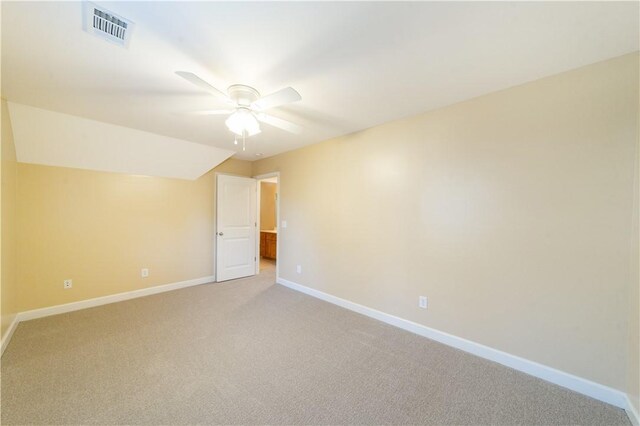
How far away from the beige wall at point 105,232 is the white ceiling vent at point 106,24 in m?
2.62

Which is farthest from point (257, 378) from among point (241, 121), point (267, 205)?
point (267, 205)

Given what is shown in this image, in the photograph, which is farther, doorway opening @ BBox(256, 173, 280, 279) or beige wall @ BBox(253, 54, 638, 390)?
doorway opening @ BBox(256, 173, 280, 279)

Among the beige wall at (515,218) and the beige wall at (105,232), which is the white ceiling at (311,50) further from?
the beige wall at (105,232)

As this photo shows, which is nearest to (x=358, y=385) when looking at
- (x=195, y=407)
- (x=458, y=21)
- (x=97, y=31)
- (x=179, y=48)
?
(x=195, y=407)

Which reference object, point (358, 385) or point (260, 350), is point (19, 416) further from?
point (358, 385)

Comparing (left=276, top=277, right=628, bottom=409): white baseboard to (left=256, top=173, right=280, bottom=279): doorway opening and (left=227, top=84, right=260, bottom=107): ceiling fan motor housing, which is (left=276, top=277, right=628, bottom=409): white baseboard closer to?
(left=227, top=84, right=260, bottom=107): ceiling fan motor housing

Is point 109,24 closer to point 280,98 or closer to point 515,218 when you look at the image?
point 280,98

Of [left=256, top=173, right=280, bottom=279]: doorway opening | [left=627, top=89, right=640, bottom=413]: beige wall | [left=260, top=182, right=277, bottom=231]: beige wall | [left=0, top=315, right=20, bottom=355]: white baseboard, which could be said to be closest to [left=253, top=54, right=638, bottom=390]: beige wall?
[left=627, top=89, right=640, bottom=413]: beige wall

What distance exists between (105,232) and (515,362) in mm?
5085

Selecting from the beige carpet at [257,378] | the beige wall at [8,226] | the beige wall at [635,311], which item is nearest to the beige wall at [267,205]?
the beige carpet at [257,378]

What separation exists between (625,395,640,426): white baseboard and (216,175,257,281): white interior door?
4904mm

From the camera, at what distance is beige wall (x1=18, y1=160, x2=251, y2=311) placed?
2.98 metres

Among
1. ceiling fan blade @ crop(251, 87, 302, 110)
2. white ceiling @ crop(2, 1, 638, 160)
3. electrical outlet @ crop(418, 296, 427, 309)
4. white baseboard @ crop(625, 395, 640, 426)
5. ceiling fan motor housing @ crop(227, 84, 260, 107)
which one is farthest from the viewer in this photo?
electrical outlet @ crop(418, 296, 427, 309)

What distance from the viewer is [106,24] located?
146 cm
